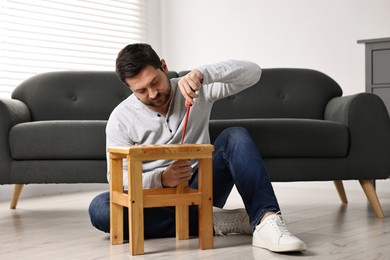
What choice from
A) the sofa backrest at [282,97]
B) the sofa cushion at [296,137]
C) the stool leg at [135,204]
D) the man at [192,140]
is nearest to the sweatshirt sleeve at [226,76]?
the man at [192,140]

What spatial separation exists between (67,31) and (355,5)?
2081 millimetres

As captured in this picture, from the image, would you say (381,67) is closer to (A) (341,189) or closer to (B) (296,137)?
(A) (341,189)

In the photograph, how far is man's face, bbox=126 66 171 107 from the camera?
7.14 feet

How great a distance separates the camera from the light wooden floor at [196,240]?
207 cm

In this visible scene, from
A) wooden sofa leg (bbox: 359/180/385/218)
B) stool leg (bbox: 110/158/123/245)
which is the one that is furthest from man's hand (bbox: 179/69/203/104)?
wooden sofa leg (bbox: 359/180/385/218)

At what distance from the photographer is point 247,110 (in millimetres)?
3633

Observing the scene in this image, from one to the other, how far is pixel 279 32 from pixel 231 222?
2.75m

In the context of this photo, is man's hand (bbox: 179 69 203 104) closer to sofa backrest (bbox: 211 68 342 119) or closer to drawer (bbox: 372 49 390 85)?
sofa backrest (bbox: 211 68 342 119)

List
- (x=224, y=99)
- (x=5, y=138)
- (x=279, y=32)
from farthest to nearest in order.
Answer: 1. (x=279, y=32)
2. (x=224, y=99)
3. (x=5, y=138)

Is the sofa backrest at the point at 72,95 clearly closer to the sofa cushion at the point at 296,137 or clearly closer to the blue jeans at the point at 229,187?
the sofa cushion at the point at 296,137

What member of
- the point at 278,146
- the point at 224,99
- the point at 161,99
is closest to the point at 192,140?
the point at 161,99

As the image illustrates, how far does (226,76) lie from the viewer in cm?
220

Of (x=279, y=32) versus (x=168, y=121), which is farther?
(x=279, y=32)

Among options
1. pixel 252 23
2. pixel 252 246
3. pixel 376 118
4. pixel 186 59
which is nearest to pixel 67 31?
pixel 186 59
